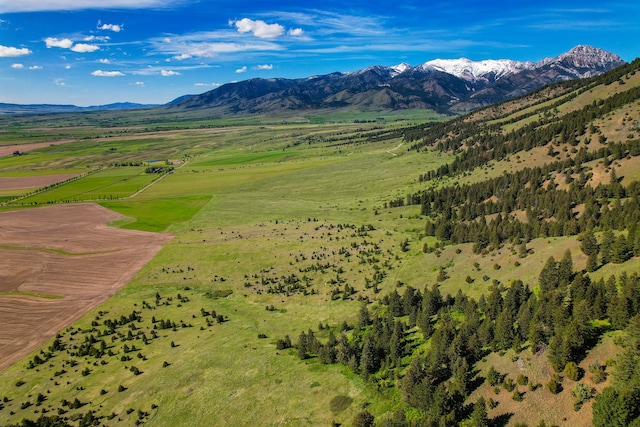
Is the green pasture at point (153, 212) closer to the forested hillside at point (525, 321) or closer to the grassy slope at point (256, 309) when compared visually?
the grassy slope at point (256, 309)

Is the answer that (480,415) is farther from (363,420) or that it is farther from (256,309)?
(256,309)

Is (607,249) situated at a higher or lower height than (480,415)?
higher

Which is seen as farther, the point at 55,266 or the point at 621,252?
the point at 55,266

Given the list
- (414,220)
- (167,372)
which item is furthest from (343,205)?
(167,372)

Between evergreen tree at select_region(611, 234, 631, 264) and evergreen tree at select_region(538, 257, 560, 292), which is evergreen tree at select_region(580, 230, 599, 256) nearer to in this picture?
evergreen tree at select_region(611, 234, 631, 264)

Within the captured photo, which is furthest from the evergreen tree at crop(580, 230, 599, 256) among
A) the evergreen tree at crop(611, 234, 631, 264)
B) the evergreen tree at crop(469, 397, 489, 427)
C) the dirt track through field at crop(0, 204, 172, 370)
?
the dirt track through field at crop(0, 204, 172, 370)

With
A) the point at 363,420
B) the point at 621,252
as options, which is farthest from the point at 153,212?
the point at 621,252

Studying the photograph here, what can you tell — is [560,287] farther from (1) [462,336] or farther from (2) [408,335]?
(2) [408,335]

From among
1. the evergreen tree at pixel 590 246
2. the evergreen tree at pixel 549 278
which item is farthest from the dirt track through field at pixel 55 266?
the evergreen tree at pixel 590 246
